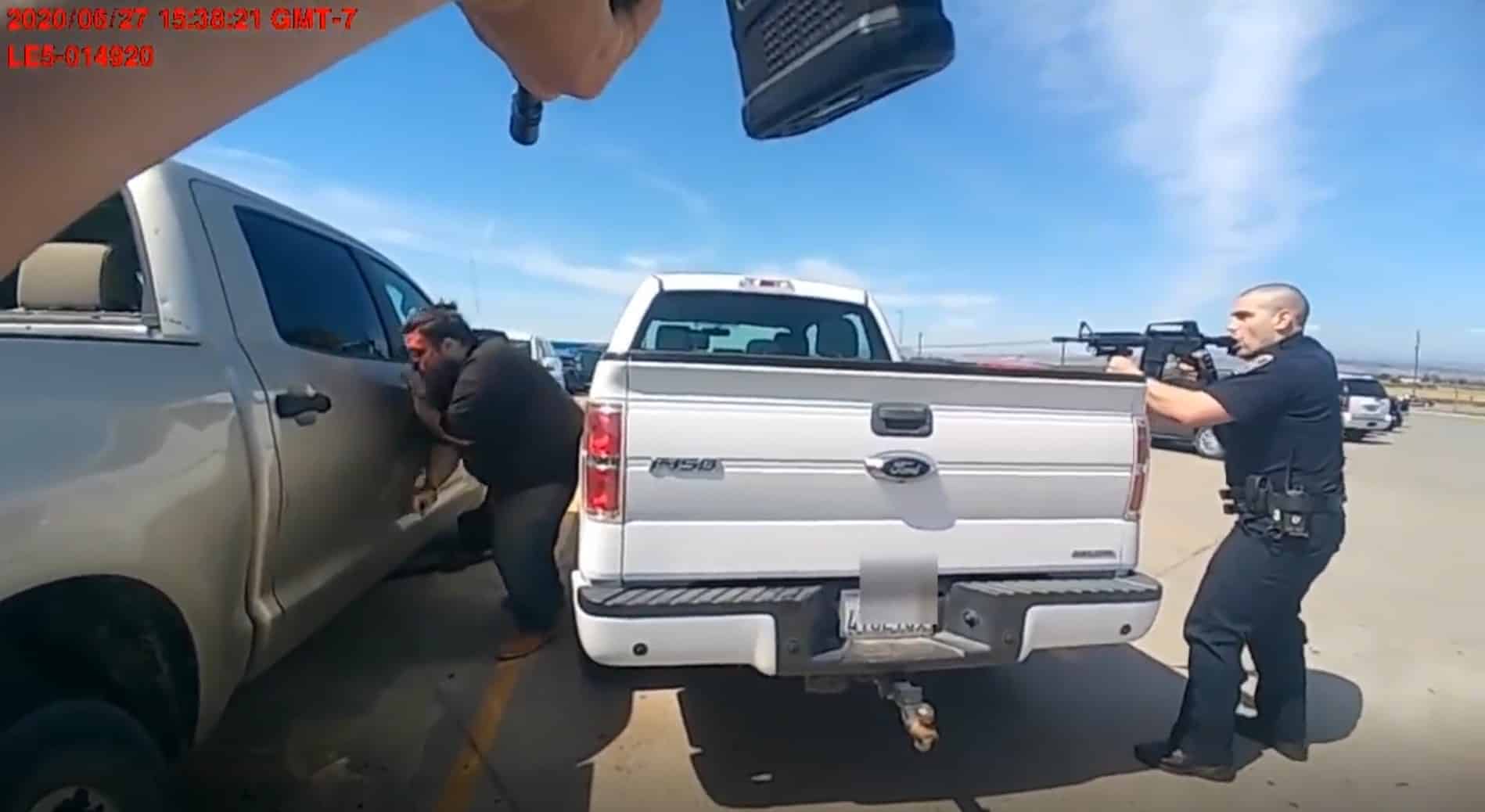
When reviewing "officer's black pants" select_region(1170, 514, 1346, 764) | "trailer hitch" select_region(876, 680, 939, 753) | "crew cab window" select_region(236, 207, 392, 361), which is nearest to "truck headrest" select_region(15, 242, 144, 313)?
"crew cab window" select_region(236, 207, 392, 361)

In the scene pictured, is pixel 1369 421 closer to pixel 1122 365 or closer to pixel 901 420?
pixel 1122 365

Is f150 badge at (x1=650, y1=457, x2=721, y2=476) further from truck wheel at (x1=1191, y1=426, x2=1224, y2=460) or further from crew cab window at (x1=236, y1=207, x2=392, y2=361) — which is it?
truck wheel at (x1=1191, y1=426, x2=1224, y2=460)

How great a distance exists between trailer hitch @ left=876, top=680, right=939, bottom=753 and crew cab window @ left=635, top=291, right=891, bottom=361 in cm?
249

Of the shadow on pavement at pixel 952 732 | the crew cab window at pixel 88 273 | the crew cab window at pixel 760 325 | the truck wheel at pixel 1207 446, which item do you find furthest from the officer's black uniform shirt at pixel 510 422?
the truck wheel at pixel 1207 446

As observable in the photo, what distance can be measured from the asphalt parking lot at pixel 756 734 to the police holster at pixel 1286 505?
1.04 m

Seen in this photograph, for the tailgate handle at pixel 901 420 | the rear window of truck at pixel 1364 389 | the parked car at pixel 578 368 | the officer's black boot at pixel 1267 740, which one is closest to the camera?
the tailgate handle at pixel 901 420

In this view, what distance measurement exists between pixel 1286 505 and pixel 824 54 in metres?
2.77

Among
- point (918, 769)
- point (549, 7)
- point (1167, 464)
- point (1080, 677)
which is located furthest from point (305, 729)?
point (1167, 464)

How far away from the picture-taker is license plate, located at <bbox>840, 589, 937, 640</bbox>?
2.81 m

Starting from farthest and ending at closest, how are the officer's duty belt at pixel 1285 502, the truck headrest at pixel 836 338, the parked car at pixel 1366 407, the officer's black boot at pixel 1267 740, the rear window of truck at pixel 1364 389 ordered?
the rear window of truck at pixel 1364 389 < the parked car at pixel 1366 407 < the truck headrest at pixel 836 338 < the officer's black boot at pixel 1267 740 < the officer's duty belt at pixel 1285 502

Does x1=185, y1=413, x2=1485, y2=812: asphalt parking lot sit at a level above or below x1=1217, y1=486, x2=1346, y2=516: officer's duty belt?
below

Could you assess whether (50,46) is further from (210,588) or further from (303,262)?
(303,262)

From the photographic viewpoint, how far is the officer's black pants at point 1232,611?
10.6 feet

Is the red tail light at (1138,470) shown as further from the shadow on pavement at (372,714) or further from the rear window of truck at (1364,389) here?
the rear window of truck at (1364,389)
